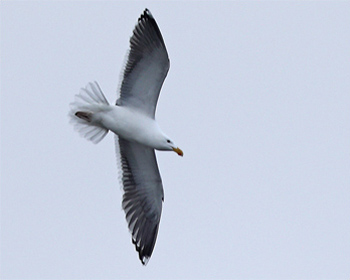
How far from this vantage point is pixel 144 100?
10.2m

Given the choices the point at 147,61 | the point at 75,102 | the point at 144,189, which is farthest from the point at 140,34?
the point at 144,189

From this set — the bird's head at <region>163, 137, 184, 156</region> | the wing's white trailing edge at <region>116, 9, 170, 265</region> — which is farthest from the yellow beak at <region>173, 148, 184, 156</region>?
the wing's white trailing edge at <region>116, 9, 170, 265</region>

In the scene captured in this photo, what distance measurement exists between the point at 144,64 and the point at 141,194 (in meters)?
1.88

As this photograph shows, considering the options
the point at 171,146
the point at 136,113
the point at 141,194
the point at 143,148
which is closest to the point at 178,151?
the point at 171,146

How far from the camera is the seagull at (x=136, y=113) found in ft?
32.6

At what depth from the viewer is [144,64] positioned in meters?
9.98

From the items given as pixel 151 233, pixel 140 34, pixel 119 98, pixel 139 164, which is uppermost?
pixel 140 34

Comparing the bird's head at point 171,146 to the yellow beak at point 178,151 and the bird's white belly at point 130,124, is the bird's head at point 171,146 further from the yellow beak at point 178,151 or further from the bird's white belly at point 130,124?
the bird's white belly at point 130,124

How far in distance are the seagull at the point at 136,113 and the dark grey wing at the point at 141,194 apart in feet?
0.04

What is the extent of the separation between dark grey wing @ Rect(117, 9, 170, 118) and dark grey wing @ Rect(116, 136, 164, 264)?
2.67ft

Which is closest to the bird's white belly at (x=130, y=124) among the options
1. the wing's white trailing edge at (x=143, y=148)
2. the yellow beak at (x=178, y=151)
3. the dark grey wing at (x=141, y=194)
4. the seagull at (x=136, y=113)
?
the seagull at (x=136, y=113)

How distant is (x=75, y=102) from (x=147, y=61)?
40.2 inches

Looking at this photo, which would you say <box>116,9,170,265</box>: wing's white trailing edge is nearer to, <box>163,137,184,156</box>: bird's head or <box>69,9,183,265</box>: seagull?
<box>69,9,183,265</box>: seagull

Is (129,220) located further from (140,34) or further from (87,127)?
(140,34)
